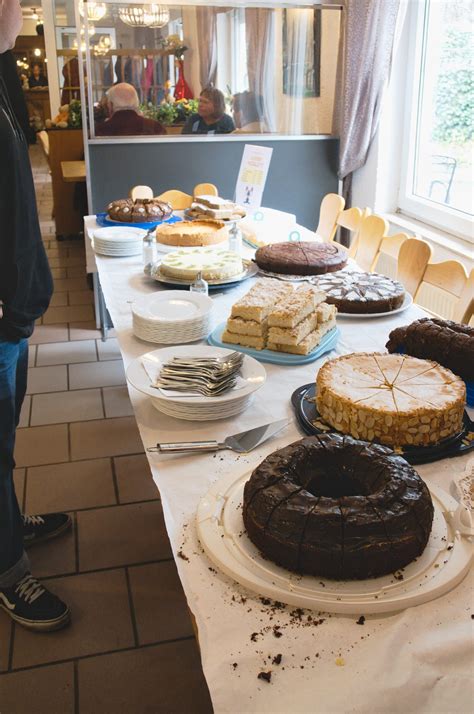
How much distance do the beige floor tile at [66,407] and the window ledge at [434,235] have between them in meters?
1.75

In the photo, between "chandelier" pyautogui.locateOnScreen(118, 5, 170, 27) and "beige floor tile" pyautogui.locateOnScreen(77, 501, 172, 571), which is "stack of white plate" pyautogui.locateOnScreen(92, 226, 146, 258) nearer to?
"beige floor tile" pyautogui.locateOnScreen(77, 501, 172, 571)

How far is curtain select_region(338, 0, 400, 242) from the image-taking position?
3.67 meters

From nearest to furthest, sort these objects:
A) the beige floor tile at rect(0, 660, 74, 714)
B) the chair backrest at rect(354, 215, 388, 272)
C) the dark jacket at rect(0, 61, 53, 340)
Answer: the dark jacket at rect(0, 61, 53, 340)
the beige floor tile at rect(0, 660, 74, 714)
the chair backrest at rect(354, 215, 388, 272)

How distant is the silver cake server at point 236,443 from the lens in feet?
3.94

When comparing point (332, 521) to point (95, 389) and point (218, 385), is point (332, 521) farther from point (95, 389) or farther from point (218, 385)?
point (95, 389)

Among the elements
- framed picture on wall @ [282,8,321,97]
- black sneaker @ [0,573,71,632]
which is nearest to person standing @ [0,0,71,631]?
black sneaker @ [0,573,71,632]

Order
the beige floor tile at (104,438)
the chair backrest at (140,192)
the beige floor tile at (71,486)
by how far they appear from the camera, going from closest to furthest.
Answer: the beige floor tile at (71,486)
the beige floor tile at (104,438)
the chair backrest at (140,192)

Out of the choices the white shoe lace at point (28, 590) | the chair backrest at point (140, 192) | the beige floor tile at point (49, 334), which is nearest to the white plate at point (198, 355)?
the white shoe lace at point (28, 590)

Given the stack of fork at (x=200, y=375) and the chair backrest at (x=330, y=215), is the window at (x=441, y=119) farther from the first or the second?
the stack of fork at (x=200, y=375)

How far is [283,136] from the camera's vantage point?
4227 mm

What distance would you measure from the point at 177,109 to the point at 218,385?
3151 millimetres

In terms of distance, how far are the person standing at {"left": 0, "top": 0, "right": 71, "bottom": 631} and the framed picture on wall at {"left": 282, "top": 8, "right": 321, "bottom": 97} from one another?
9.71ft

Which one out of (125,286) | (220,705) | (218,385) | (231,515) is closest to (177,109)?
(125,286)

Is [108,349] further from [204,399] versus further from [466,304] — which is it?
[204,399]
